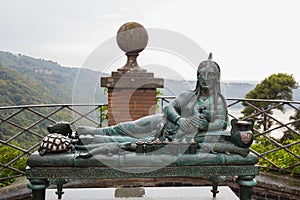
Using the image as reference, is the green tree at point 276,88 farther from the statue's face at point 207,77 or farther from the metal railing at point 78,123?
the statue's face at point 207,77

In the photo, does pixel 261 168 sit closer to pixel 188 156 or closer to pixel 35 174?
pixel 188 156

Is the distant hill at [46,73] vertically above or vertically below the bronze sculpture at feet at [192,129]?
above

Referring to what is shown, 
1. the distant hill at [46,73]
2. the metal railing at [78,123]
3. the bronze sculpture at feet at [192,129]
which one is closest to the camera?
the bronze sculpture at feet at [192,129]

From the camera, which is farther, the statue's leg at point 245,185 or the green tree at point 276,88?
the green tree at point 276,88

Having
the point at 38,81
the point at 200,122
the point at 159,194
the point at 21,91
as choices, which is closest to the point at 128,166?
the point at 200,122

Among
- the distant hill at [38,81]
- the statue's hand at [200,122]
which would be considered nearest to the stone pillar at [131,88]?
the distant hill at [38,81]

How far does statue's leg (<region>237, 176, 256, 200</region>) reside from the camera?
9.54 ft

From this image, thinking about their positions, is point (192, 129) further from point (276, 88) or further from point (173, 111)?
point (276, 88)

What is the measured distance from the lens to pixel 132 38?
4.69 metres

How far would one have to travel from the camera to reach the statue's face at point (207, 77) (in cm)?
300

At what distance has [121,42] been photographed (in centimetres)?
471

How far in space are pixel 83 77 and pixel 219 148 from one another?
1430 mm

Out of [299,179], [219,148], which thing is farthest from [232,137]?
[299,179]

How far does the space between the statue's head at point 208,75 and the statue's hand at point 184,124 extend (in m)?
0.35
